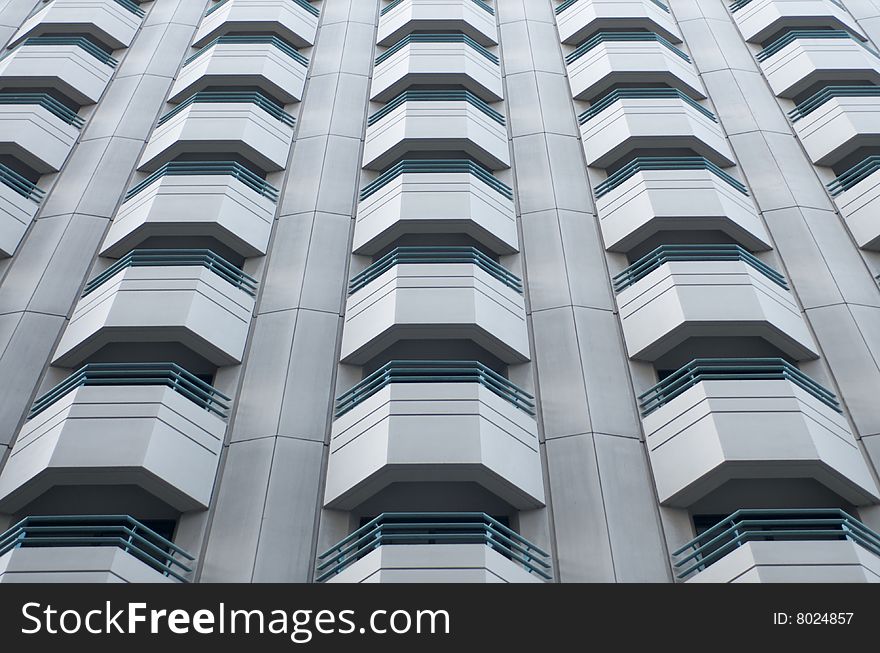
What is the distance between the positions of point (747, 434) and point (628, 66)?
47.7ft

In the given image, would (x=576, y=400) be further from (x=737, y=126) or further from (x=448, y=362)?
(x=737, y=126)

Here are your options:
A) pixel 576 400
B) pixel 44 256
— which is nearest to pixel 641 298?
pixel 576 400

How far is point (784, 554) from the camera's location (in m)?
15.0

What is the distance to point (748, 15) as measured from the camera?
31344 mm

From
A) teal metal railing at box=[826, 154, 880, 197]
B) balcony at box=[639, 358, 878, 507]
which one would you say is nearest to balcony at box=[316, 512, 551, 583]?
balcony at box=[639, 358, 878, 507]

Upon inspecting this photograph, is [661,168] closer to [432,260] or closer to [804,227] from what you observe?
[804,227]

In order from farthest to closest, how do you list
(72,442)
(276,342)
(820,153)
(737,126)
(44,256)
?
(737,126) < (820,153) < (44,256) < (276,342) < (72,442)

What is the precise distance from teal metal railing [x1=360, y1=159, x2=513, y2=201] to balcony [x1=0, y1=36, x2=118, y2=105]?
9613 mm

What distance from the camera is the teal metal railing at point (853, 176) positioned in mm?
23422

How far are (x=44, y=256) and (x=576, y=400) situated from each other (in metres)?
12.4

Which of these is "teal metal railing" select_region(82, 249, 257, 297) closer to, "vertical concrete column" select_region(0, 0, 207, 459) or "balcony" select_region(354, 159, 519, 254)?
"vertical concrete column" select_region(0, 0, 207, 459)

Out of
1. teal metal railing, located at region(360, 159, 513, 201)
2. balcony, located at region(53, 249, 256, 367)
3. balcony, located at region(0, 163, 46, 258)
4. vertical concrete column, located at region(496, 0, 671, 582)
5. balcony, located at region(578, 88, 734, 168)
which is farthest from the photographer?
balcony, located at region(578, 88, 734, 168)

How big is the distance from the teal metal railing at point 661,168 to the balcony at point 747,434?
6832mm

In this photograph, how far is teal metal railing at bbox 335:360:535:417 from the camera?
18.4 metres
